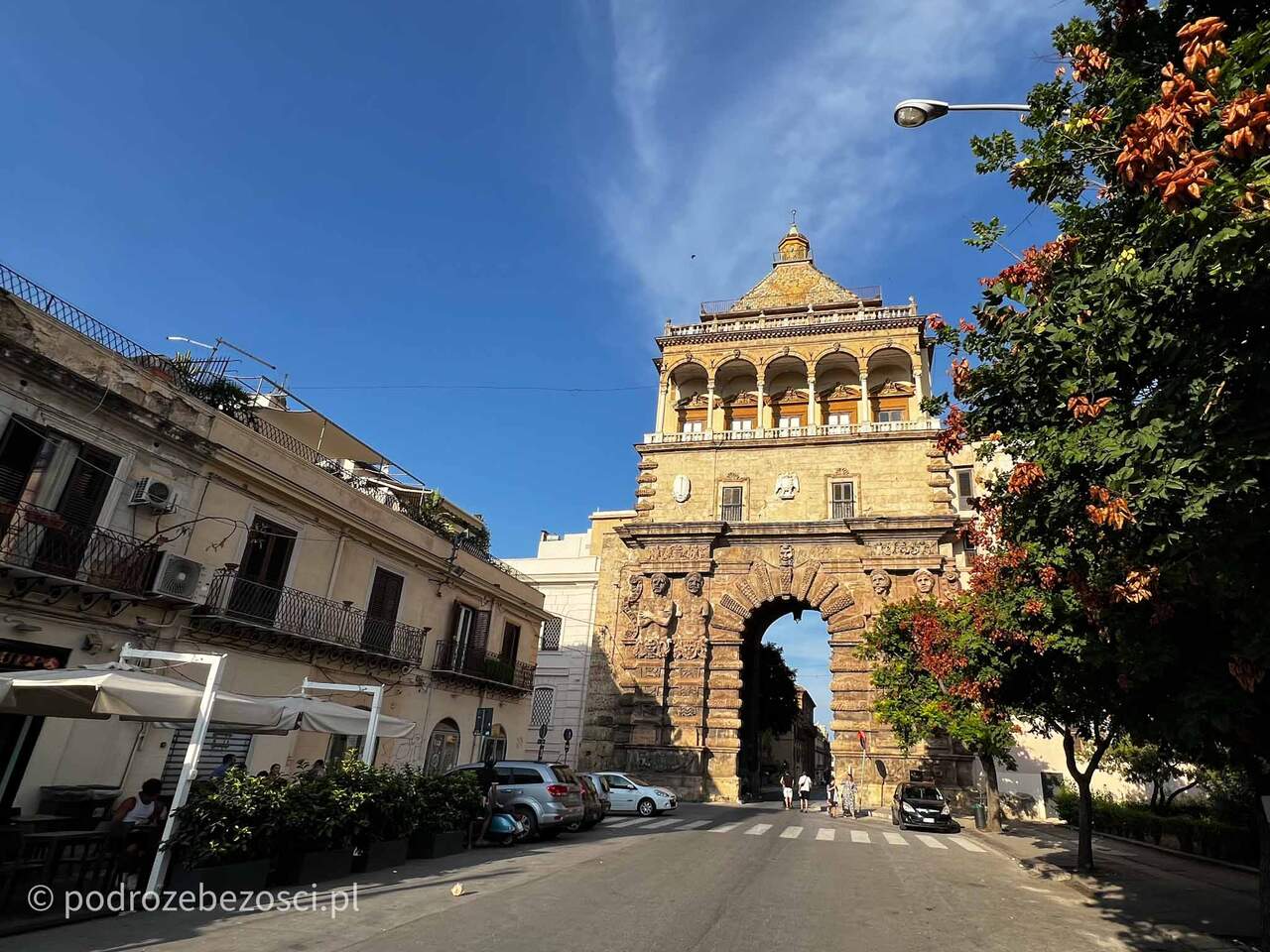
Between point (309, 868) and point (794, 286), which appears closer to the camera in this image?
point (309, 868)

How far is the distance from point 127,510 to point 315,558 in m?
4.60

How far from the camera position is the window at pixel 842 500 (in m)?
31.7

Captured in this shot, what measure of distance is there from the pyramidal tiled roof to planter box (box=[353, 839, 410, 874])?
32.8m

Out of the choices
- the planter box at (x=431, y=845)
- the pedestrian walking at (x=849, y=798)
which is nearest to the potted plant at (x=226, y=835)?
the planter box at (x=431, y=845)

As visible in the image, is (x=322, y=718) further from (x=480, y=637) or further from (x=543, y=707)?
(x=543, y=707)

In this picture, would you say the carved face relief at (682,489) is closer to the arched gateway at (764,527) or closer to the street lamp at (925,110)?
the arched gateway at (764,527)

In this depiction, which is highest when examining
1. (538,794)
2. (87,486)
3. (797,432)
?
(797,432)

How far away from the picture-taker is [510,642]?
2503 cm

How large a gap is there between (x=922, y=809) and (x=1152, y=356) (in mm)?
20477

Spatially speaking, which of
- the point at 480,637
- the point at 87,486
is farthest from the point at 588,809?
the point at 87,486

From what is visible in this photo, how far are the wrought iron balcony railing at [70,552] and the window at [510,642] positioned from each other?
1370cm

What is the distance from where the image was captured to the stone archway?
1143 inches

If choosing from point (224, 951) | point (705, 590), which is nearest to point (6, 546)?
point (224, 951)

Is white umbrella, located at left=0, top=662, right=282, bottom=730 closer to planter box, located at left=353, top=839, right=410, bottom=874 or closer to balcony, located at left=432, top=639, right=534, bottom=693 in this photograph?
planter box, located at left=353, top=839, right=410, bottom=874
